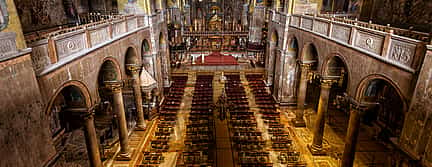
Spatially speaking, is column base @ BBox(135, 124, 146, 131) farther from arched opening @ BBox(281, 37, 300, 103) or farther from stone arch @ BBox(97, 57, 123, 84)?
arched opening @ BBox(281, 37, 300, 103)

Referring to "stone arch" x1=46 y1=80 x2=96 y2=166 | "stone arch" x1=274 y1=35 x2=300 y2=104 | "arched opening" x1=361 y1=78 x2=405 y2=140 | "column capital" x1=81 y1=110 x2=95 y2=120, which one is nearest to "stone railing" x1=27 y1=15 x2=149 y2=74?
"stone arch" x1=46 y1=80 x2=96 y2=166

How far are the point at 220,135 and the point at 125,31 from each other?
7.90 meters

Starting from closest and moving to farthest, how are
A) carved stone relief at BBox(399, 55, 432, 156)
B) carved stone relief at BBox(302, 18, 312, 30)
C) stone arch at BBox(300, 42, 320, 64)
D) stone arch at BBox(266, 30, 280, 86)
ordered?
carved stone relief at BBox(399, 55, 432, 156) → carved stone relief at BBox(302, 18, 312, 30) → stone arch at BBox(300, 42, 320, 64) → stone arch at BBox(266, 30, 280, 86)

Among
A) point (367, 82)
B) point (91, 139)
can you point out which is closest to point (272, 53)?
point (367, 82)

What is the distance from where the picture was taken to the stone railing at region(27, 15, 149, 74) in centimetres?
674

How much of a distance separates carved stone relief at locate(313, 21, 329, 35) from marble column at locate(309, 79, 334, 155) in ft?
7.86

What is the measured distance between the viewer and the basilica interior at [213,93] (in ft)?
21.3

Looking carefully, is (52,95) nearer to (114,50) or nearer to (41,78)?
(41,78)

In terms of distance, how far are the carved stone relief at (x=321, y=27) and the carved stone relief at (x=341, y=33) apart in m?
0.77

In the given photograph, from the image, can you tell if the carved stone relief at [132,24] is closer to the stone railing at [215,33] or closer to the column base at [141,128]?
the column base at [141,128]

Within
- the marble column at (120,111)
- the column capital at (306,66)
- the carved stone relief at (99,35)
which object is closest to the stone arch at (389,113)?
the column capital at (306,66)

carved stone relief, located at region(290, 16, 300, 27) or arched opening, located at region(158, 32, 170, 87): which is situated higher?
carved stone relief, located at region(290, 16, 300, 27)

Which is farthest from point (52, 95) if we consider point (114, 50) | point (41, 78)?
point (114, 50)

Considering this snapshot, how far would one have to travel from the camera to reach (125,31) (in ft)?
43.4
